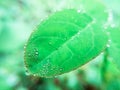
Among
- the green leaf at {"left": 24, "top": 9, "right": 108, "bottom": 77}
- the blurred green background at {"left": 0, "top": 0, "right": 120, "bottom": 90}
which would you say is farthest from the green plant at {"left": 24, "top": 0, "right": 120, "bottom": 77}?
the blurred green background at {"left": 0, "top": 0, "right": 120, "bottom": 90}

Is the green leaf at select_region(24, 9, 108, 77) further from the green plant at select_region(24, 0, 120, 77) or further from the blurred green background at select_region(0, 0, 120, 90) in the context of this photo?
the blurred green background at select_region(0, 0, 120, 90)

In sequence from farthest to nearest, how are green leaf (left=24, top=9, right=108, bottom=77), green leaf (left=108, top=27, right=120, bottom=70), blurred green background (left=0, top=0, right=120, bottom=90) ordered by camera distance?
1. blurred green background (left=0, top=0, right=120, bottom=90)
2. green leaf (left=108, top=27, right=120, bottom=70)
3. green leaf (left=24, top=9, right=108, bottom=77)

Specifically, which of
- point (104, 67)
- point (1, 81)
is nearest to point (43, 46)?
point (104, 67)

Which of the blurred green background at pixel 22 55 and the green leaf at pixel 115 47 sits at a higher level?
the blurred green background at pixel 22 55

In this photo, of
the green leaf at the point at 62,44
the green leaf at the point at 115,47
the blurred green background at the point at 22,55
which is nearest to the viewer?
the green leaf at the point at 62,44

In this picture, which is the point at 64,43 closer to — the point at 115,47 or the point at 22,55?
the point at 115,47

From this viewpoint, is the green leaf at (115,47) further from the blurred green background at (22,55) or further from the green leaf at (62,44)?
the blurred green background at (22,55)

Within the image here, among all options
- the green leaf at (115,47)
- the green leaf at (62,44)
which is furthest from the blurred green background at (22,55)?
the green leaf at (62,44)
